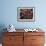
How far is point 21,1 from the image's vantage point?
15.2ft

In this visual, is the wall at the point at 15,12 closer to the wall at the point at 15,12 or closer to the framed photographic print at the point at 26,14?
the wall at the point at 15,12

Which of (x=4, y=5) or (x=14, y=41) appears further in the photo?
(x=4, y=5)

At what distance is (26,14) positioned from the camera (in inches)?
184

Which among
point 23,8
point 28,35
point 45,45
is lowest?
point 45,45

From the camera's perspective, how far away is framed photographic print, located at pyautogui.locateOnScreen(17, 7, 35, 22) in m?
4.64

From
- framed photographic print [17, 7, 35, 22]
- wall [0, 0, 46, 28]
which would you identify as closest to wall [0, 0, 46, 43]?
wall [0, 0, 46, 28]

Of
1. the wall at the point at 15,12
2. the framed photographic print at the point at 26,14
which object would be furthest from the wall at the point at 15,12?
the framed photographic print at the point at 26,14

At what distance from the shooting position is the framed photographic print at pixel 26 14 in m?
4.64

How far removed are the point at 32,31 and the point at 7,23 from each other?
0.98 metres

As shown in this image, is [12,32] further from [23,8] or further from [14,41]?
[23,8]

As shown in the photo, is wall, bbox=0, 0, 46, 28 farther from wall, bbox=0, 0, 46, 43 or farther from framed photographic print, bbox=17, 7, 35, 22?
framed photographic print, bbox=17, 7, 35, 22

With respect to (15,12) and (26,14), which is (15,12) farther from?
(26,14)

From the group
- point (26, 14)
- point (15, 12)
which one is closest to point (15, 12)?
point (15, 12)

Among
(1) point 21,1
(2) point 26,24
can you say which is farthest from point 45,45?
(1) point 21,1
